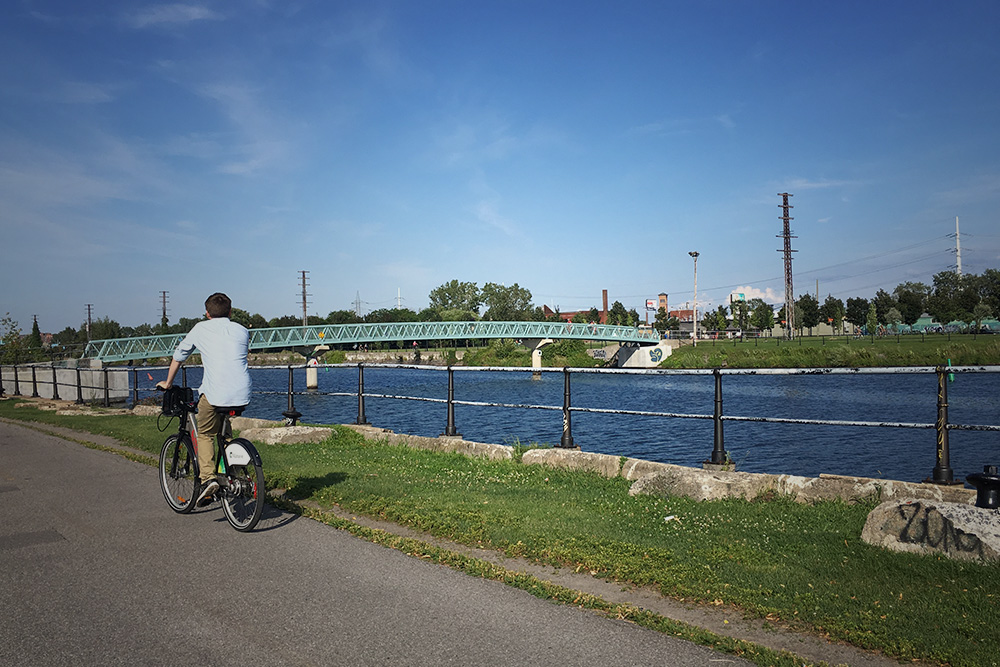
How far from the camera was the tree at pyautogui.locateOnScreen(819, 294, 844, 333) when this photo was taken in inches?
4429

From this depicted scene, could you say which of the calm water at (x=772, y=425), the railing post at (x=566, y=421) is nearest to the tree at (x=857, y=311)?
the calm water at (x=772, y=425)

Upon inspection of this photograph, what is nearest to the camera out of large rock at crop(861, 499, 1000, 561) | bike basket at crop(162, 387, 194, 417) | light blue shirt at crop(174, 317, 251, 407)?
large rock at crop(861, 499, 1000, 561)

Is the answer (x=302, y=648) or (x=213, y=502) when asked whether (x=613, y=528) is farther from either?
(x=213, y=502)

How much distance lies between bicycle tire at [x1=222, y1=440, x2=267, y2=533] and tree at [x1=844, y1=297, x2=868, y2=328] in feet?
386

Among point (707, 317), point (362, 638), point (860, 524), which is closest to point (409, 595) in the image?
point (362, 638)

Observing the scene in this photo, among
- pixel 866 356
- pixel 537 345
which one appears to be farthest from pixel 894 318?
pixel 866 356

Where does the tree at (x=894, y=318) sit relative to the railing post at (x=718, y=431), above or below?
above

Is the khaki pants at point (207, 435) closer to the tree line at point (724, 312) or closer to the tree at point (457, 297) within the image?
the tree line at point (724, 312)

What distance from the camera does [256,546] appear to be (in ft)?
18.9

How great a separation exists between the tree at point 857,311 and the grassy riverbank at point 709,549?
115370 mm

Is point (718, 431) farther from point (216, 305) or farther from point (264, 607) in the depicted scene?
point (216, 305)

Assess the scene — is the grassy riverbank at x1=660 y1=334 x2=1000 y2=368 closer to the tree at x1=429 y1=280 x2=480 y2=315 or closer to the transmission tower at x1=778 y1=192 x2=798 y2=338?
the transmission tower at x1=778 y1=192 x2=798 y2=338

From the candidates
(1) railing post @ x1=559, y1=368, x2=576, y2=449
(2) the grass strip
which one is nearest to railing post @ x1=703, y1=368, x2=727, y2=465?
(1) railing post @ x1=559, y1=368, x2=576, y2=449

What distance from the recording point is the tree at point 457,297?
156250 mm
